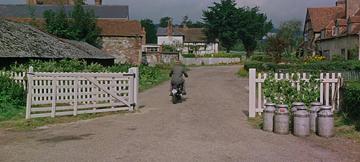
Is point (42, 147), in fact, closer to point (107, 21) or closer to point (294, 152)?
point (294, 152)

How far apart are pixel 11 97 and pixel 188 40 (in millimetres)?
94347

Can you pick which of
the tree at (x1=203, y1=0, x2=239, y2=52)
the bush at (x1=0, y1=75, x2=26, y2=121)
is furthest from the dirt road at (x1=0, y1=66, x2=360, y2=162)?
the tree at (x1=203, y1=0, x2=239, y2=52)

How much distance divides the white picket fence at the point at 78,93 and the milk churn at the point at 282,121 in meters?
6.00

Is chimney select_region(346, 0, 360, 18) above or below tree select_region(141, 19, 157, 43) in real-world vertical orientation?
below

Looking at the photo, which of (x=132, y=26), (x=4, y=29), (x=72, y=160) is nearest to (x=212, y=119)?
(x=72, y=160)

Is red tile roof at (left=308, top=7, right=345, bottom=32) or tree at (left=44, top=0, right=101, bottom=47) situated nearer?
tree at (left=44, top=0, right=101, bottom=47)

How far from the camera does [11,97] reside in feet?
52.3

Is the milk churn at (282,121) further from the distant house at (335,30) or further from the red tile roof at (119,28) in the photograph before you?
the red tile roof at (119,28)

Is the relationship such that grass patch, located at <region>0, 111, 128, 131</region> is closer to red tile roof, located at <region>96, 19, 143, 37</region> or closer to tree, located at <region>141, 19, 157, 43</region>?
red tile roof, located at <region>96, 19, 143, 37</region>

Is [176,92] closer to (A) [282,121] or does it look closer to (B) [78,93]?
(B) [78,93]

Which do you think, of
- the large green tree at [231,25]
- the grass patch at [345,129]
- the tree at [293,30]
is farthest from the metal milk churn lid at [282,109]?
the large green tree at [231,25]

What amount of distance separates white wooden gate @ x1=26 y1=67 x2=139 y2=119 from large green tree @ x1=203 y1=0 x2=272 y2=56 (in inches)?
2972

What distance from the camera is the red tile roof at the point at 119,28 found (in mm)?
54219

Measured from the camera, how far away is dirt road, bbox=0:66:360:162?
8469 mm
